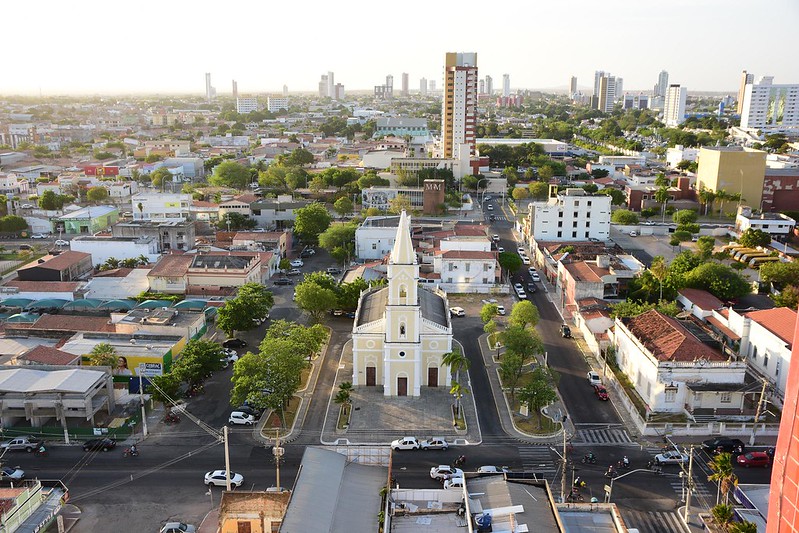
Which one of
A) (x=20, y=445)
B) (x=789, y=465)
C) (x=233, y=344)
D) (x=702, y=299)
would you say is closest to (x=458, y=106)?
(x=702, y=299)

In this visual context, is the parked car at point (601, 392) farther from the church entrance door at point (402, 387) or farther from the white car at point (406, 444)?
the white car at point (406, 444)

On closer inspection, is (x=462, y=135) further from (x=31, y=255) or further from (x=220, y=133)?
(x=220, y=133)

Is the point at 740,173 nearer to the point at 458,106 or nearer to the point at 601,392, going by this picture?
the point at 458,106

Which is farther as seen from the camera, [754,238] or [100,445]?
[754,238]

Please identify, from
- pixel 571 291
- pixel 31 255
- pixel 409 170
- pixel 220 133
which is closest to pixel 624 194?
pixel 409 170

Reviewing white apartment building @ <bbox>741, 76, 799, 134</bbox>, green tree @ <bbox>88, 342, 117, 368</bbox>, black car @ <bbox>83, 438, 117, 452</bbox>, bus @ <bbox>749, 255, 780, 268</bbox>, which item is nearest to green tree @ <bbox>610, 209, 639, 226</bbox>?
bus @ <bbox>749, 255, 780, 268</bbox>
